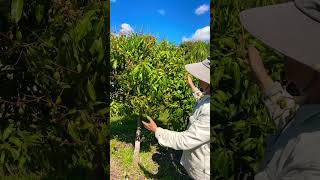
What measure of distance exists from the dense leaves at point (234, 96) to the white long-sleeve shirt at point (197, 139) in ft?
0.44

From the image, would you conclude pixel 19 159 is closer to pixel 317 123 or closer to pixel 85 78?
pixel 85 78

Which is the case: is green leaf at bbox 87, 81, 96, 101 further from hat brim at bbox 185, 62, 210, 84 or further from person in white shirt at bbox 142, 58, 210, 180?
hat brim at bbox 185, 62, 210, 84

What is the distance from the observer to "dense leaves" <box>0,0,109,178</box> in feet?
12.8

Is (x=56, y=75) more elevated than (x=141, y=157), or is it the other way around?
(x=56, y=75)

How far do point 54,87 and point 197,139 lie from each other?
3.91ft

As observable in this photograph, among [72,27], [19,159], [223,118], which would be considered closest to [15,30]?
[72,27]

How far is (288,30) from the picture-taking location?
1.19 m

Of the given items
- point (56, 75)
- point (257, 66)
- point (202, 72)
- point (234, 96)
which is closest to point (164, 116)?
point (202, 72)

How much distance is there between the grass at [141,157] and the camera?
4734mm

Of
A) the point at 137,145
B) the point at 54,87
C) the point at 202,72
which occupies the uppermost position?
the point at 202,72

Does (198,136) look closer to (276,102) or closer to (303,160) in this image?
(276,102)

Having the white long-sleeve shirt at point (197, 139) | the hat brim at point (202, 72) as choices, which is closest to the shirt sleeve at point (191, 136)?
the white long-sleeve shirt at point (197, 139)

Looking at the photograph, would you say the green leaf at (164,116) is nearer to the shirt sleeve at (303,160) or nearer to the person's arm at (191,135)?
the person's arm at (191,135)

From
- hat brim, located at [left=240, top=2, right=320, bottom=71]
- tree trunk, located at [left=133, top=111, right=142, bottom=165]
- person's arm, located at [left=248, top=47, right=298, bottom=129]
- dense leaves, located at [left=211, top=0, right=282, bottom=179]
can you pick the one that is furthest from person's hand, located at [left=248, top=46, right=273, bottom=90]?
tree trunk, located at [left=133, top=111, right=142, bottom=165]
